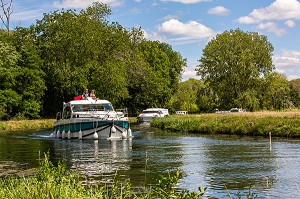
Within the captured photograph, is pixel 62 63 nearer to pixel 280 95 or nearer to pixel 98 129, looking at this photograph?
pixel 98 129

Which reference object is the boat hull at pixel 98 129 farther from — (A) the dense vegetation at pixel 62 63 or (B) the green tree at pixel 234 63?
(B) the green tree at pixel 234 63

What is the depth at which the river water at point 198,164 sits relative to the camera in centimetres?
1451

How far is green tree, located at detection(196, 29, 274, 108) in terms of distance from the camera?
3401 inches

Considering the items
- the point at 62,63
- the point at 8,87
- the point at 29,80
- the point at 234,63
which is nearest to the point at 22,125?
the point at 8,87

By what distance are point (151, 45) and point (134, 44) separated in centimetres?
1005

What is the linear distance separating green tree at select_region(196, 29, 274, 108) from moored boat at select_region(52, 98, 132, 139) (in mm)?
50973

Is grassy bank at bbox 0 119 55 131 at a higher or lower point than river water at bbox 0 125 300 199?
higher

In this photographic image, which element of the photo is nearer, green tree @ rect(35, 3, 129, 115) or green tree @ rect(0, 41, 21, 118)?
green tree @ rect(0, 41, 21, 118)

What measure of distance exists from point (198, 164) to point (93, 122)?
646 inches

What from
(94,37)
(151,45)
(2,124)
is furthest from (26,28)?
(151,45)

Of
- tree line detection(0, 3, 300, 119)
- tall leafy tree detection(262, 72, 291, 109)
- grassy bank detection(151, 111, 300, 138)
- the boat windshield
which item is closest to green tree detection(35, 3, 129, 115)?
tree line detection(0, 3, 300, 119)

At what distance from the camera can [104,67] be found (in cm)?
6888

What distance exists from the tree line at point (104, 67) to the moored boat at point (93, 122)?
15093 mm

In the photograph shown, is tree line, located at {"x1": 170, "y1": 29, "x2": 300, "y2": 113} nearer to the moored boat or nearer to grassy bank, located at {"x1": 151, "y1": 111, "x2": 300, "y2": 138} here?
grassy bank, located at {"x1": 151, "y1": 111, "x2": 300, "y2": 138}
